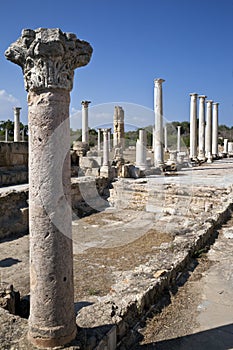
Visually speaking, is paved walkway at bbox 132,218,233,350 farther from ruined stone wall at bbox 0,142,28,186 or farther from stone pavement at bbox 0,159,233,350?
ruined stone wall at bbox 0,142,28,186

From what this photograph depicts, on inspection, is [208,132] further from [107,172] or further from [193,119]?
[107,172]

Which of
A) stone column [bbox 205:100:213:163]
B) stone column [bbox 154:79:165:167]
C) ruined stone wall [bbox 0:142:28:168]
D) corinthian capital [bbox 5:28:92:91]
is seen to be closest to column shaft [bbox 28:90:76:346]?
corinthian capital [bbox 5:28:92:91]

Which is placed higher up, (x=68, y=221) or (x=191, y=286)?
(x=68, y=221)

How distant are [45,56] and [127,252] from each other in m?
5.92

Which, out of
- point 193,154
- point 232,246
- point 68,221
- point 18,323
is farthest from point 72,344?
point 193,154

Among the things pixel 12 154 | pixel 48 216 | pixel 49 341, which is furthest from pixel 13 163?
pixel 49 341

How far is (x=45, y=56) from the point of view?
2.75m

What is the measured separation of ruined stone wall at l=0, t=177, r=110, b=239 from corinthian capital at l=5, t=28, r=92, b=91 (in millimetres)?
7933

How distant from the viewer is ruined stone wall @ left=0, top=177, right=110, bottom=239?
1034 centimetres

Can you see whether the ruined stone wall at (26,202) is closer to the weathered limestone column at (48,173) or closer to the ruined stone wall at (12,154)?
the ruined stone wall at (12,154)

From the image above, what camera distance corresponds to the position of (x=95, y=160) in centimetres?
1928

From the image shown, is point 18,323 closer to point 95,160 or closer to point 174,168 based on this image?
point 95,160

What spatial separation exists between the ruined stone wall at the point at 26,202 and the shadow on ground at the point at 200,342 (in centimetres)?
754

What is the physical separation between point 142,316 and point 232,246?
3465 millimetres
